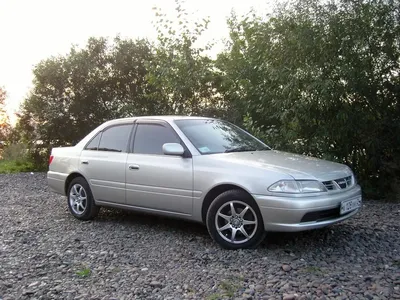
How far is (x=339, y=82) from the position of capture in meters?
7.44

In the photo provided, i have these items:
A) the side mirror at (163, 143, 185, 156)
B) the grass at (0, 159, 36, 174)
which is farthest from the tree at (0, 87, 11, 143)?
the side mirror at (163, 143, 185, 156)

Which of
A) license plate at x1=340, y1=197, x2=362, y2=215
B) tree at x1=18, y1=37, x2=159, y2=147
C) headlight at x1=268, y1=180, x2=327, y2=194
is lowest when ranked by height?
license plate at x1=340, y1=197, x2=362, y2=215

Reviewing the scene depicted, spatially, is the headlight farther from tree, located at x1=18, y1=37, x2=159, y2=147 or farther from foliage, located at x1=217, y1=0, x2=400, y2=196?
tree, located at x1=18, y1=37, x2=159, y2=147

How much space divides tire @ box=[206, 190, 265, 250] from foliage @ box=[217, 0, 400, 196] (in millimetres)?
3391

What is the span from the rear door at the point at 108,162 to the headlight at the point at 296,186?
2238mm

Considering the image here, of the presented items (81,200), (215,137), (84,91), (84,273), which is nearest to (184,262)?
(84,273)

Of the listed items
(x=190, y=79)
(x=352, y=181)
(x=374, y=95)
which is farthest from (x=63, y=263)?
(x=190, y=79)

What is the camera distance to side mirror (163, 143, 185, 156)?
5.21 metres

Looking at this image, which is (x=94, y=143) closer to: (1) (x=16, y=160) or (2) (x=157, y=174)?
(2) (x=157, y=174)

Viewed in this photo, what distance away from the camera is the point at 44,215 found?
7.15 m

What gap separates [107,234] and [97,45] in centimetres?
956

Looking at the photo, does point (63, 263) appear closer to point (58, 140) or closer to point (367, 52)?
point (367, 52)

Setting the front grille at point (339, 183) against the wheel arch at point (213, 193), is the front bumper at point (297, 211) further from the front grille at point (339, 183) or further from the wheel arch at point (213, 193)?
the wheel arch at point (213, 193)

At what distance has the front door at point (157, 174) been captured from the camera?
5.23 m
